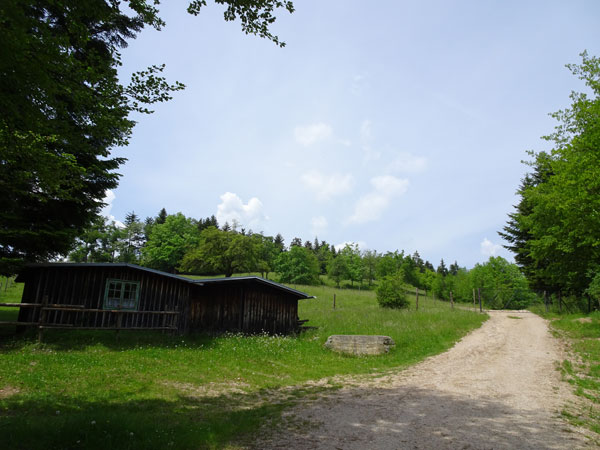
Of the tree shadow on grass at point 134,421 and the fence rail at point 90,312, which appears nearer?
the tree shadow on grass at point 134,421

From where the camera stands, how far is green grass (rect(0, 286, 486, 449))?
570 centimetres

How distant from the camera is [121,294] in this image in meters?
17.5

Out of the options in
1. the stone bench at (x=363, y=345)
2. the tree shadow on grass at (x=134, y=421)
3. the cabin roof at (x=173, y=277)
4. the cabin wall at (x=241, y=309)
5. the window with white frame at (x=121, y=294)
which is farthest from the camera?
the cabin wall at (x=241, y=309)

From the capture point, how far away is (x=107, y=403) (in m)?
8.05

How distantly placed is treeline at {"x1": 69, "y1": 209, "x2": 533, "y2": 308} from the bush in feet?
26.1

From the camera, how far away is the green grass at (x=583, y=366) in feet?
24.1

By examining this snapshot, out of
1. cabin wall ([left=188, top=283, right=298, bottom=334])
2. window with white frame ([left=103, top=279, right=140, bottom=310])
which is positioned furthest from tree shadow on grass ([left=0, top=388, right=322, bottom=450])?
cabin wall ([left=188, top=283, right=298, bottom=334])

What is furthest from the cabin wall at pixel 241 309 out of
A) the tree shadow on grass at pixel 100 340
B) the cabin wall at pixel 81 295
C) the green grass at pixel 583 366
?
the green grass at pixel 583 366

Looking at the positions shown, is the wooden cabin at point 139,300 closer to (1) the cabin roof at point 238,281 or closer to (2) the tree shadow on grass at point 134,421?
(1) the cabin roof at point 238,281

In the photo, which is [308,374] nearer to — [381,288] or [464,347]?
[464,347]

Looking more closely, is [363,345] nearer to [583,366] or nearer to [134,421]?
[583,366]

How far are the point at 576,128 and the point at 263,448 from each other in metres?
23.8

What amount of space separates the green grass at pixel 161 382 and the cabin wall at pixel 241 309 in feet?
3.85

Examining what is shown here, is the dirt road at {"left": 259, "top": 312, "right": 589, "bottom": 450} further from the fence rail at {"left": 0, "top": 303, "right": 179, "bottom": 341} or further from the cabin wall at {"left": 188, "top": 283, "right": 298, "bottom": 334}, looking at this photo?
the fence rail at {"left": 0, "top": 303, "right": 179, "bottom": 341}
